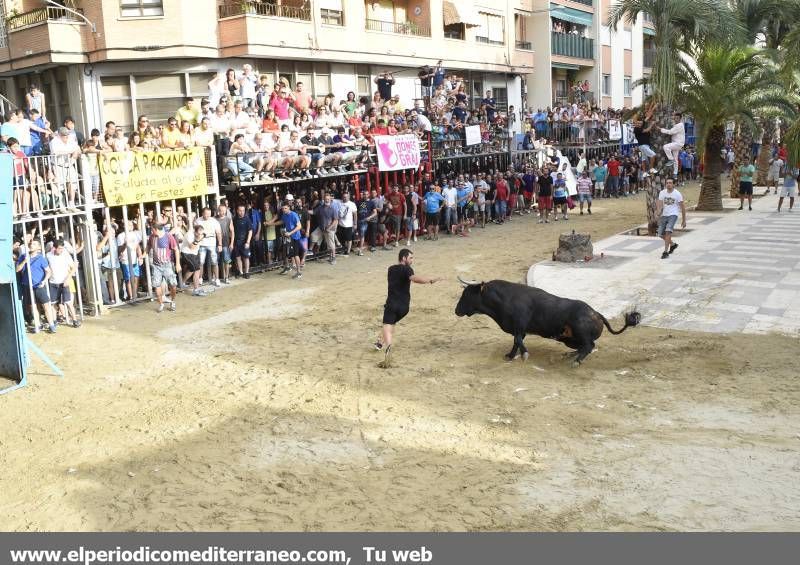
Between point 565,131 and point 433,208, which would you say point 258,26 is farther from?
point 565,131

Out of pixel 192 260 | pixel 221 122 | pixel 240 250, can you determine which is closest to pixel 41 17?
pixel 221 122

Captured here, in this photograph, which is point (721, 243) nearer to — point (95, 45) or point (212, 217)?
point (212, 217)

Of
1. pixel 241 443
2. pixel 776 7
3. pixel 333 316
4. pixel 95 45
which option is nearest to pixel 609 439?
pixel 241 443

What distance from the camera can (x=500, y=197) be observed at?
27141 mm

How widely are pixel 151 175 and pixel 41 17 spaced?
12.8 m

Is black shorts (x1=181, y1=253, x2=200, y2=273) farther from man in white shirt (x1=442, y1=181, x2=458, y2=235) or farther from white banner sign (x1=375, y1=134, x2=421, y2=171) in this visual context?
man in white shirt (x1=442, y1=181, x2=458, y2=235)

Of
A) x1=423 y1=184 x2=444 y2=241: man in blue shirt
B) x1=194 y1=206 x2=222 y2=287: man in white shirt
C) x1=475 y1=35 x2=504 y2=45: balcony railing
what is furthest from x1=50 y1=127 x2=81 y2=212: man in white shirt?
x1=475 y1=35 x2=504 y2=45: balcony railing

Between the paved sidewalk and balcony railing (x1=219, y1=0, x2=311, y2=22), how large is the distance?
46.2 feet

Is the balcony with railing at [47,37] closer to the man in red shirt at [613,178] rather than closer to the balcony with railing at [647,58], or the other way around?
the man in red shirt at [613,178]

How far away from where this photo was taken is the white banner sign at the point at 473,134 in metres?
26.8

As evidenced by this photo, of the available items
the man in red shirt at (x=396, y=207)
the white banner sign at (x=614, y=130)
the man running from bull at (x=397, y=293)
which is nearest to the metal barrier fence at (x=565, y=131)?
the white banner sign at (x=614, y=130)

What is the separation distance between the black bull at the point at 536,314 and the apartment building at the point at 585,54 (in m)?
32.5

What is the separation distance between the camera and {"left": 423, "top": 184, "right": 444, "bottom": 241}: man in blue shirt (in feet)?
78.6

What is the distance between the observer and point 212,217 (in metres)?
17.8
